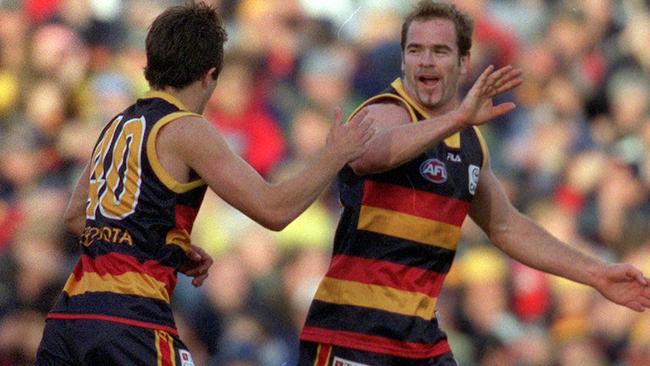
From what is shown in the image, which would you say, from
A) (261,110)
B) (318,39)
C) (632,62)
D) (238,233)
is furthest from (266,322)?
(632,62)

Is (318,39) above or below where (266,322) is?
above

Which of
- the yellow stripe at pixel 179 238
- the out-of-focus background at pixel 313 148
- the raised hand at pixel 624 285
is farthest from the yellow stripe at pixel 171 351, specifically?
the out-of-focus background at pixel 313 148

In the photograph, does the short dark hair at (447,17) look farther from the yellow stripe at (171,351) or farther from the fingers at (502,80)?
the yellow stripe at (171,351)

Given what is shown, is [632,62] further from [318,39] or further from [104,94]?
[104,94]

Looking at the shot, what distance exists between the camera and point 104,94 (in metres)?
7.66

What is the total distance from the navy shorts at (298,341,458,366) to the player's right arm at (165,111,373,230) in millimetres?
744

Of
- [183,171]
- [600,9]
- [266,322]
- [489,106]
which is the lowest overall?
[266,322]

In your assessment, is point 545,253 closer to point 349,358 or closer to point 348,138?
point 349,358

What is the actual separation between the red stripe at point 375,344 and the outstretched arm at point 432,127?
0.62m

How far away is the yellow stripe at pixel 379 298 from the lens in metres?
4.87

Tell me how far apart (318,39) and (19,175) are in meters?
1.97

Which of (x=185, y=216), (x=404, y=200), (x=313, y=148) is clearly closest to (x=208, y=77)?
(x=185, y=216)

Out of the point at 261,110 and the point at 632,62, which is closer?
the point at 261,110

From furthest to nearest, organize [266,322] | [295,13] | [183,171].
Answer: [295,13], [266,322], [183,171]
